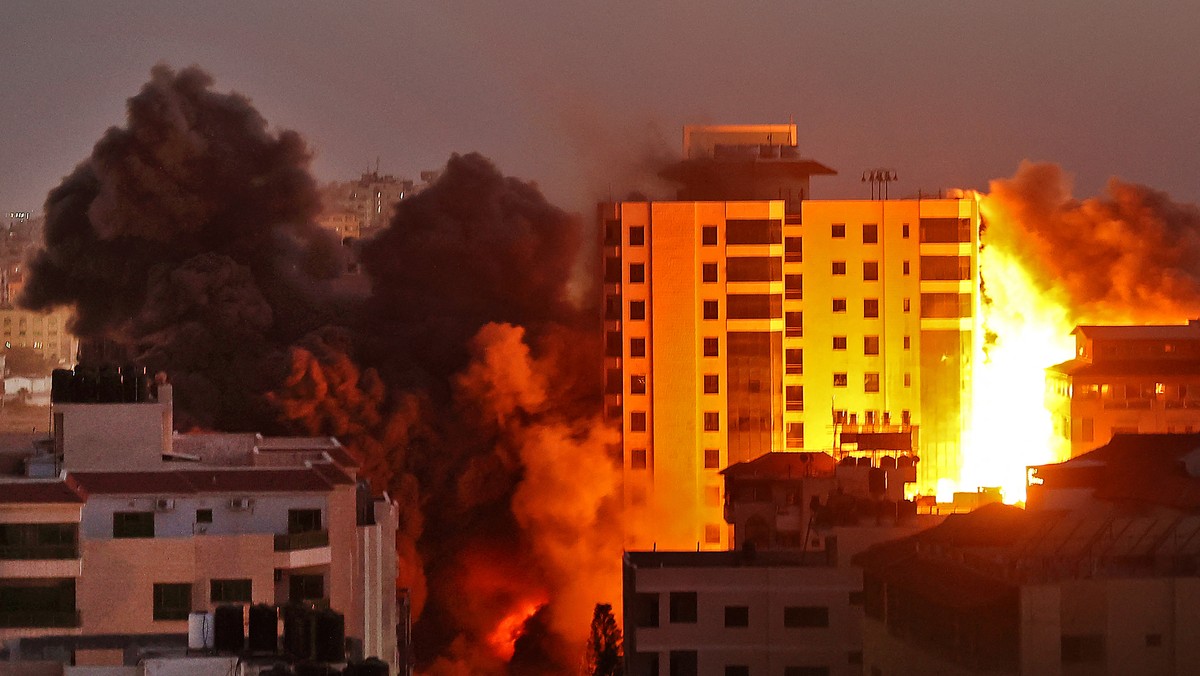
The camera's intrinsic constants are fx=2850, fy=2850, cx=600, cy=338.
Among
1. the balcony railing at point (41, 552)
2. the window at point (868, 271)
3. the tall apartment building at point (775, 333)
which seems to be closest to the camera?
the balcony railing at point (41, 552)

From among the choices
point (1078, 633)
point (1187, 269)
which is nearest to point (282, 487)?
point (1078, 633)

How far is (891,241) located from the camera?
6619cm

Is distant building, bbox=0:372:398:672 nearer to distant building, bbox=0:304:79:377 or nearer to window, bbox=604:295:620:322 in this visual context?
window, bbox=604:295:620:322

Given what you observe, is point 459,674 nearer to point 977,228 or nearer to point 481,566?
point 481,566

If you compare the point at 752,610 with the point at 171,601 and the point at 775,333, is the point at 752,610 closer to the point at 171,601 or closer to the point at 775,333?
the point at 171,601

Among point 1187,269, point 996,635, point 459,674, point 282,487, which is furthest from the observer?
point 1187,269

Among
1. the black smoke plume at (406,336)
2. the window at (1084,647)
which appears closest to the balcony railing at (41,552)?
the window at (1084,647)

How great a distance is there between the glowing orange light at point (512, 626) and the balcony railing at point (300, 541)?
77.8 ft

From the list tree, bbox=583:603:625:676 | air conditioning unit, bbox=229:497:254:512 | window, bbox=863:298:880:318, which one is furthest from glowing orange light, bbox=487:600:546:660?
air conditioning unit, bbox=229:497:254:512

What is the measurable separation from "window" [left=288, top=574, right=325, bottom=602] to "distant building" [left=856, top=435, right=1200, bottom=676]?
26.9ft

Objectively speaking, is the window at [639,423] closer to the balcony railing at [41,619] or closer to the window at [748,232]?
the window at [748,232]

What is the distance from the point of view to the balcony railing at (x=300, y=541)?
41.5 meters

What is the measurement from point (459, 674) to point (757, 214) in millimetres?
12609

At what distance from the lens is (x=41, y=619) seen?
4028cm
